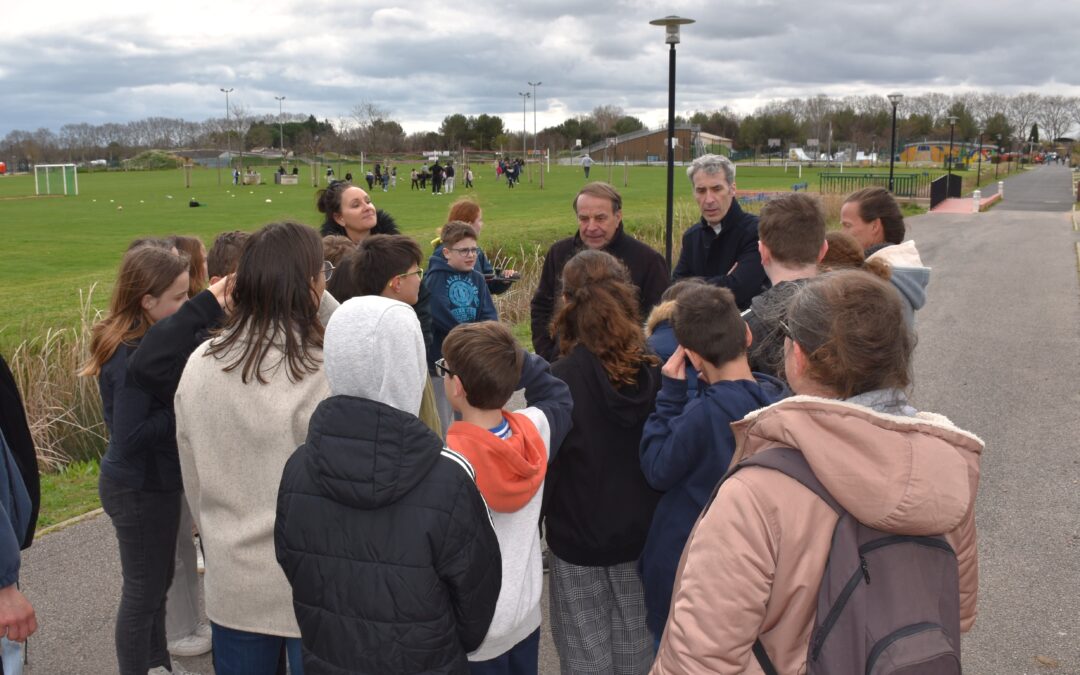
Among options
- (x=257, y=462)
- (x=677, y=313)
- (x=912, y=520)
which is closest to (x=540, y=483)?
(x=677, y=313)

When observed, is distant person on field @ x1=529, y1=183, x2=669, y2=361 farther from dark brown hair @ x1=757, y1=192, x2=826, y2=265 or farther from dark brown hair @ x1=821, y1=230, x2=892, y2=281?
Answer: dark brown hair @ x1=757, y1=192, x2=826, y2=265

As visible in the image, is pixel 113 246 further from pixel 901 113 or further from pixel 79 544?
pixel 901 113

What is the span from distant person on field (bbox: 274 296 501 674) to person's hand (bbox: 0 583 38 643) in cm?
90

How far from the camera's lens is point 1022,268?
16906 mm

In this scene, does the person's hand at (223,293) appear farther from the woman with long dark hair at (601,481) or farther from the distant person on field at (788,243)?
the distant person on field at (788,243)

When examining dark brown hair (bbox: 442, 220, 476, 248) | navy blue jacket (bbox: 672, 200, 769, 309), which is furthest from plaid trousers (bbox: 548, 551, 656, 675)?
dark brown hair (bbox: 442, 220, 476, 248)

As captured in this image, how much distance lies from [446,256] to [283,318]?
274 centimetres

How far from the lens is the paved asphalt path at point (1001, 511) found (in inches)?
155

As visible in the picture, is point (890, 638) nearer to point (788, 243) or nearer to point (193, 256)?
point (788, 243)

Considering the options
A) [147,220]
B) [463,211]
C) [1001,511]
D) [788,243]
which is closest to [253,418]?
[788,243]

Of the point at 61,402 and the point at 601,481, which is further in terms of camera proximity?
the point at 61,402

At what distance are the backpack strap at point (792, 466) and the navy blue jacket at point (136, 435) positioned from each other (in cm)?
228

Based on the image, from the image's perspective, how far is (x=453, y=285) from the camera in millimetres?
5367

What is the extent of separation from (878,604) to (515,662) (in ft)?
4.80
